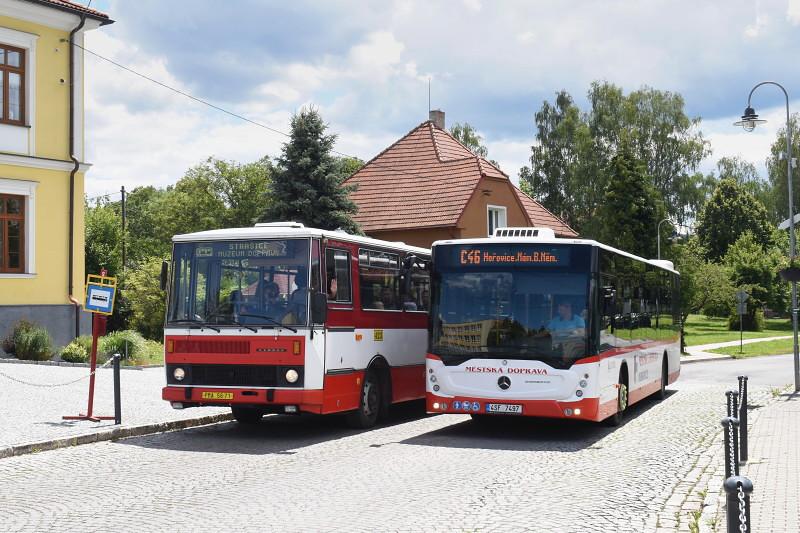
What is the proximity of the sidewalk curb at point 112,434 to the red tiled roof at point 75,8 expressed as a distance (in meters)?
17.1

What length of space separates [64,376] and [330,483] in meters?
13.1

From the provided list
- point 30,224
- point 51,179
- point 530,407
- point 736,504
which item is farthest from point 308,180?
point 736,504

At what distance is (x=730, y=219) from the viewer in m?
88.2

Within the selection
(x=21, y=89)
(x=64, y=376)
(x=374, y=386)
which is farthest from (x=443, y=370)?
(x=21, y=89)

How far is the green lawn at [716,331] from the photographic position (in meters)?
56.9

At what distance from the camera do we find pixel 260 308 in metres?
12.9

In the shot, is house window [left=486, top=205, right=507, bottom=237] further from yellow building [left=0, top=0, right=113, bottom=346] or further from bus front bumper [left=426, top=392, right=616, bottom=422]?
bus front bumper [left=426, top=392, right=616, bottom=422]

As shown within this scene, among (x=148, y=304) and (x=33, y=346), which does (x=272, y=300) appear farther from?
(x=148, y=304)

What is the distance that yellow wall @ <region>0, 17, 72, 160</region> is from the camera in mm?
28047

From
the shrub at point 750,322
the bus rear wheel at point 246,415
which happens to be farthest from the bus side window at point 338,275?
the shrub at point 750,322

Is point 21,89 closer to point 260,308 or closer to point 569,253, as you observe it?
point 260,308

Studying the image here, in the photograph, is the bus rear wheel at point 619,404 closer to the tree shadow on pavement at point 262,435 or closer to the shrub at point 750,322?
the tree shadow on pavement at point 262,435

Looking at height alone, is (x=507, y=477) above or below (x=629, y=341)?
below

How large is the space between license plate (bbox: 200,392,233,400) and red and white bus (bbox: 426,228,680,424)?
277 centimetres
